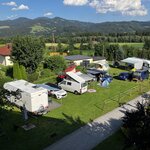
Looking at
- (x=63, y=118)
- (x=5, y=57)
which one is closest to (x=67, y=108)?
(x=63, y=118)

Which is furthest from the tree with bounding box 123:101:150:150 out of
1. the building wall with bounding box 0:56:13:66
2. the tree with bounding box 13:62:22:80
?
the building wall with bounding box 0:56:13:66

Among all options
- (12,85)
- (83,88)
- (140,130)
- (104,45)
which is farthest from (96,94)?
(104,45)

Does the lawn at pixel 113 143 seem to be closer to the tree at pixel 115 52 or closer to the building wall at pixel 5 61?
the building wall at pixel 5 61

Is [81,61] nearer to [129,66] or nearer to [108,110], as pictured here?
[129,66]

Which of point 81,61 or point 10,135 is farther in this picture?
point 81,61

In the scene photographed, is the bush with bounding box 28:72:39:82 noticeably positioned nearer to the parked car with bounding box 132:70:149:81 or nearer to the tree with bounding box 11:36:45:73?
the tree with bounding box 11:36:45:73
